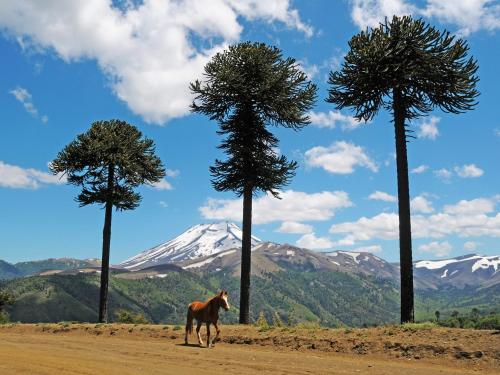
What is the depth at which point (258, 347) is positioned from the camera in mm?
17047

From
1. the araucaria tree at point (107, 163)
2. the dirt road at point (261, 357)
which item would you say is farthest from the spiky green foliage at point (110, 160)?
the dirt road at point (261, 357)

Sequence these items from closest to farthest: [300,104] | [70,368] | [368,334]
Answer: [70,368] < [368,334] < [300,104]

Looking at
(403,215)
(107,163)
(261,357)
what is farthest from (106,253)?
(261,357)

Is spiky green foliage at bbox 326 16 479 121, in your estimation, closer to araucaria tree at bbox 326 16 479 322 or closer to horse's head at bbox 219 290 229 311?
araucaria tree at bbox 326 16 479 322

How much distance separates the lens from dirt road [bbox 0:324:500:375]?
35.3 feet

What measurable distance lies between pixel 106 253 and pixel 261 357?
19151 millimetres

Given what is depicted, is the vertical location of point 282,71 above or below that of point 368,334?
above

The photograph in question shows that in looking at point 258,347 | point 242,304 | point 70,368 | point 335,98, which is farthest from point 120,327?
point 335,98

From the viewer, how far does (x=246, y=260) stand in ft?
82.2

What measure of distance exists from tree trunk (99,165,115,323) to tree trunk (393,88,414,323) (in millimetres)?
18023

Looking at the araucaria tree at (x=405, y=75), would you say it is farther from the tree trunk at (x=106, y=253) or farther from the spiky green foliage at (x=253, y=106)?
the tree trunk at (x=106, y=253)

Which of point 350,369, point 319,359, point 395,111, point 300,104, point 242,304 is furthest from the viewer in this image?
point 300,104

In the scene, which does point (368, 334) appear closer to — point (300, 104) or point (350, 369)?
point (350, 369)

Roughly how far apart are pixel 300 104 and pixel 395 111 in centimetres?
590
